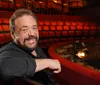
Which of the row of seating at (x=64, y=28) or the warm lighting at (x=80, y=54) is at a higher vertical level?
the warm lighting at (x=80, y=54)

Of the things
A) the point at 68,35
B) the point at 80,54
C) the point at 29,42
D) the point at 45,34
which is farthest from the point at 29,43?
the point at 68,35

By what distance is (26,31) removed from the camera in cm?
50

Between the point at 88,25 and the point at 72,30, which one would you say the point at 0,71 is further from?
the point at 88,25

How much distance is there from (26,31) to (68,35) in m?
2.26

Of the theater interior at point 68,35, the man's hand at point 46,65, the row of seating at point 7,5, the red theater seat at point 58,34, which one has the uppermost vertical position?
the row of seating at point 7,5

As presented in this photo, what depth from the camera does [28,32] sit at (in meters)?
0.50

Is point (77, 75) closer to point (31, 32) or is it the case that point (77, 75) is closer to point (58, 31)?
point (31, 32)

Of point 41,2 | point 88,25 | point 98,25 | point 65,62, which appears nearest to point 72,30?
point 88,25

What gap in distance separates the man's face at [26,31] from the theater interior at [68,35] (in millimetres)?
128

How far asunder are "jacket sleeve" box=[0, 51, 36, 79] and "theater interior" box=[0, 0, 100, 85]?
28mm

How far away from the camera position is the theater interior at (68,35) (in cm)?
81

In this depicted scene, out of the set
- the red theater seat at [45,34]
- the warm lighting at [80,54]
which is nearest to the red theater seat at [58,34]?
the red theater seat at [45,34]

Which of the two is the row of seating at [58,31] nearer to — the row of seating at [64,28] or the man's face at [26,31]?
the row of seating at [64,28]

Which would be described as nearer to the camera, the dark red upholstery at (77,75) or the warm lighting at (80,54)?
the dark red upholstery at (77,75)
